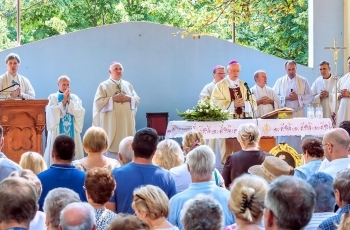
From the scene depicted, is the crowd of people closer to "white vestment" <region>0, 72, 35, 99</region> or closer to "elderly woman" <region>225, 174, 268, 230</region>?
"elderly woman" <region>225, 174, 268, 230</region>

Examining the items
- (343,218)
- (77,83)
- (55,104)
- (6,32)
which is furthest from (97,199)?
(6,32)

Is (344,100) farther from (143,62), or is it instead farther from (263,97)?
(143,62)

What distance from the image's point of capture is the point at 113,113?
492 inches

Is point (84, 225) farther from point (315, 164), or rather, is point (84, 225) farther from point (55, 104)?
point (55, 104)

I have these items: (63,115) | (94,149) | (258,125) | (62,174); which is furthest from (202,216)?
(63,115)

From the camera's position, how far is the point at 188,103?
13.9m

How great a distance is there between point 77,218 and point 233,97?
877cm

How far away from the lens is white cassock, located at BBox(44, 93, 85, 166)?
1197 centimetres

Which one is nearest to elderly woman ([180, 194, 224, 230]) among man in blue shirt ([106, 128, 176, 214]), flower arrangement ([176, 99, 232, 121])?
man in blue shirt ([106, 128, 176, 214])

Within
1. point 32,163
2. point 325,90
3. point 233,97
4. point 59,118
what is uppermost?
point 325,90

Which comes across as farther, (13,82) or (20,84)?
(20,84)

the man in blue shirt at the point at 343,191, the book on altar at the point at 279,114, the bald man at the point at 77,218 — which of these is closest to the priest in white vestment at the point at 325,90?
the book on altar at the point at 279,114

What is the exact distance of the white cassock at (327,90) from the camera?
43.2 ft

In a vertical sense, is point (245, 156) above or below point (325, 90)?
below
